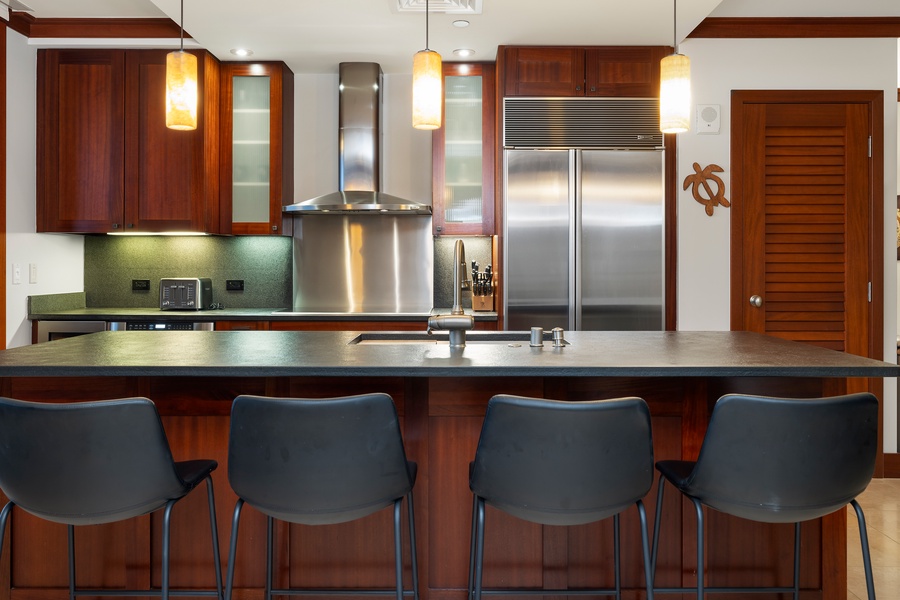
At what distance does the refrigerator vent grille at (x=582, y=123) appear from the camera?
3873mm

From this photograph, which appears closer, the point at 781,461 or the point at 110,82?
the point at 781,461

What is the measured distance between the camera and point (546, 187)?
3871 millimetres

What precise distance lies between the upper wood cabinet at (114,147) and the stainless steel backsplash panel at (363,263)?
2.39 ft

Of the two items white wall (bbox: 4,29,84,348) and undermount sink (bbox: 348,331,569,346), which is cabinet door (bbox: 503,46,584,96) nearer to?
undermount sink (bbox: 348,331,569,346)

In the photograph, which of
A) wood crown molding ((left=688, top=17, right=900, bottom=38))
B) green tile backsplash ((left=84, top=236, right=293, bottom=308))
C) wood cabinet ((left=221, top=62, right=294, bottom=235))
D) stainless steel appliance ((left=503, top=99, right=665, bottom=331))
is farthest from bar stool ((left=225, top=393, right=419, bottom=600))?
wood crown molding ((left=688, top=17, right=900, bottom=38))

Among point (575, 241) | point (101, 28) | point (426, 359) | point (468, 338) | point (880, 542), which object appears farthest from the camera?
point (101, 28)

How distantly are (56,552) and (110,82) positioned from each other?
3.01 meters

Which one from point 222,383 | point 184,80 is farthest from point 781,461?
point 184,80

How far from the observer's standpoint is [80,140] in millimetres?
4074

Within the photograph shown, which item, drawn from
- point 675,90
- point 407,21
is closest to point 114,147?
point 407,21

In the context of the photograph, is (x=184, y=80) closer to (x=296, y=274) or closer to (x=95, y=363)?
(x=95, y=363)

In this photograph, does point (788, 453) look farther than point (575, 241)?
No

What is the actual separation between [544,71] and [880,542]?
9.65 ft

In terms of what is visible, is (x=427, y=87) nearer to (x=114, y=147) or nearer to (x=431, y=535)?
(x=431, y=535)
